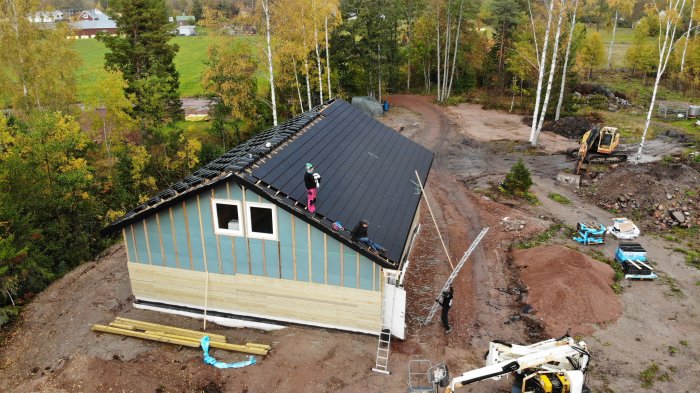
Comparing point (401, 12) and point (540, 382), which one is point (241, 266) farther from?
point (401, 12)

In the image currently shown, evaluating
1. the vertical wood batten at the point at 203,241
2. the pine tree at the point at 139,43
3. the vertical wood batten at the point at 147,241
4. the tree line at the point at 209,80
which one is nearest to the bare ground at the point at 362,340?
the vertical wood batten at the point at 147,241

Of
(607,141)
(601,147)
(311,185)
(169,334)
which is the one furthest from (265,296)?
(607,141)

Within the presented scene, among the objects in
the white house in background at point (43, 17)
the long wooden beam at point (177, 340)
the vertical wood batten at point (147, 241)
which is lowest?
the long wooden beam at point (177, 340)

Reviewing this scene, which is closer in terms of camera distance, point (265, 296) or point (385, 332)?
point (385, 332)

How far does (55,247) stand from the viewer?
20.0 m

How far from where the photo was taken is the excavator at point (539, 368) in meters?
10.4

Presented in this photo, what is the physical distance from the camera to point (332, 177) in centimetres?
1462

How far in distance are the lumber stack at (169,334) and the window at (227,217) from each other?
3131 millimetres

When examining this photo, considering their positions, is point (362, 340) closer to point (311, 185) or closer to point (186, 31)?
point (311, 185)

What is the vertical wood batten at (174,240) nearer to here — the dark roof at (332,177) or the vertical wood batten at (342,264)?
the dark roof at (332,177)

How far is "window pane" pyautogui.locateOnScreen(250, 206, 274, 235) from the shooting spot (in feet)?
43.8

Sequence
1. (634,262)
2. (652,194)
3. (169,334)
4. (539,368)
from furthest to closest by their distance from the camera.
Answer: (652,194) < (634,262) < (169,334) < (539,368)

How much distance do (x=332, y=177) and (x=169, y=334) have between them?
6694 millimetres

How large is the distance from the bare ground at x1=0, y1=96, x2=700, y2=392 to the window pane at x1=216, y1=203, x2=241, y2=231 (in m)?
3.29
